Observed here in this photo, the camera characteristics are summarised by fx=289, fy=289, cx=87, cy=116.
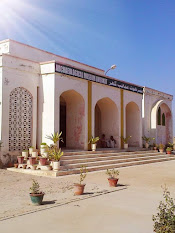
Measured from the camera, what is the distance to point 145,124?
879 inches

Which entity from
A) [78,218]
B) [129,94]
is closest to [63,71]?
[129,94]

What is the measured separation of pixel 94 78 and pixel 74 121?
2633mm

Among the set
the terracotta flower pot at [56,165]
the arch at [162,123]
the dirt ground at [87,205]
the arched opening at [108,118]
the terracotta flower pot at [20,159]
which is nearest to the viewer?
the dirt ground at [87,205]

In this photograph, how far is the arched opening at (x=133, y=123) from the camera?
2023 centimetres

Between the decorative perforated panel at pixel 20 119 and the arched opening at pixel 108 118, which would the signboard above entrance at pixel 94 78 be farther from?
the decorative perforated panel at pixel 20 119

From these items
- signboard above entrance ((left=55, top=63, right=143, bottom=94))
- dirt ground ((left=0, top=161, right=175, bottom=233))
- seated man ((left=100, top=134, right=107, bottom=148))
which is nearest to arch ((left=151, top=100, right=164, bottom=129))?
signboard above entrance ((left=55, top=63, right=143, bottom=94))

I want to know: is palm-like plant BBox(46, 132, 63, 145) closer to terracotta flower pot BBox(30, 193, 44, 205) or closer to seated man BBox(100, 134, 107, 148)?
seated man BBox(100, 134, 107, 148)

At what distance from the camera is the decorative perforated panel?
1255 cm

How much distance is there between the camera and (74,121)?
Result: 1582 cm

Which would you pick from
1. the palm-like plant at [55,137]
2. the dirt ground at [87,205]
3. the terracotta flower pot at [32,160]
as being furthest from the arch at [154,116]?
the terracotta flower pot at [32,160]

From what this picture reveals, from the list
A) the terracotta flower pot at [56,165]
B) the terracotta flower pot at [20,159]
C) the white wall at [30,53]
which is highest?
the white wall at [30,53]

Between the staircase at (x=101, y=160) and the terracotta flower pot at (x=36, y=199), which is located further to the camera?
the staircase at (x=101, y=160)

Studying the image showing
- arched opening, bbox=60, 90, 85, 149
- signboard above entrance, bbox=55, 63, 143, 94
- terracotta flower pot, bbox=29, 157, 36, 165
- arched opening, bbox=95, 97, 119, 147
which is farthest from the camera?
arched opening, bbox=95, 97, 119, 147

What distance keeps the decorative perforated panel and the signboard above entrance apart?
2.01 meters
